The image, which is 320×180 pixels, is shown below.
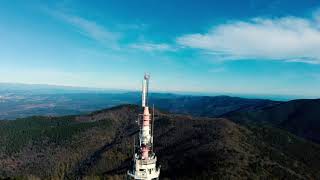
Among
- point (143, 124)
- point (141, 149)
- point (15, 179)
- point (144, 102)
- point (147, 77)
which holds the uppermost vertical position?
point (147, 77)

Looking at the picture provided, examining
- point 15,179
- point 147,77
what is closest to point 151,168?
point 147,77

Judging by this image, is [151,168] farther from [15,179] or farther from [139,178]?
[15,179]

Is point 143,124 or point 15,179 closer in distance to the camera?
point 143,124

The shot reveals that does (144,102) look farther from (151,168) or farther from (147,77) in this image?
(151,168)

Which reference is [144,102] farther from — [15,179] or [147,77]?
[15,179]

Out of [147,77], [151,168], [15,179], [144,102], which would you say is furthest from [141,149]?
[15,179]

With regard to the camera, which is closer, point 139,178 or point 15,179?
point 139,178

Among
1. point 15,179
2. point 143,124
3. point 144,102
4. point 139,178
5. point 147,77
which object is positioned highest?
point 147,77

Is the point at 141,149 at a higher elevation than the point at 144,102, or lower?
lower

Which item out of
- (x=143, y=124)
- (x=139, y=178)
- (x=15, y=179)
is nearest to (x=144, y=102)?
(x=143, y=124)
